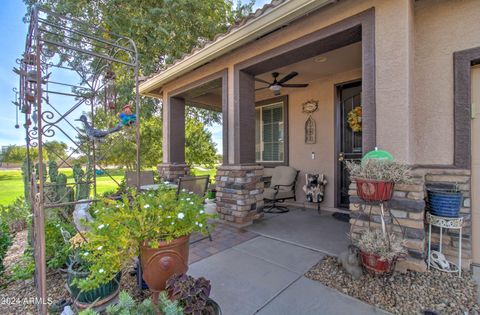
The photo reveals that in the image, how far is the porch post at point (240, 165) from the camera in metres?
3.41

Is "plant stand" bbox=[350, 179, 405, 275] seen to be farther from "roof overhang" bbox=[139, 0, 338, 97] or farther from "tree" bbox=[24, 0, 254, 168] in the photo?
"tree" bbox=[24, 0, 254, 168]

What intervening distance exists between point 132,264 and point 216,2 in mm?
8430

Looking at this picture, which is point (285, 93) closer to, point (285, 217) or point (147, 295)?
point (285, 217)

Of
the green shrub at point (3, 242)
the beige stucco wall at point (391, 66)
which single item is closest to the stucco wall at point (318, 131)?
the beige stucco wall at point (391, 66)

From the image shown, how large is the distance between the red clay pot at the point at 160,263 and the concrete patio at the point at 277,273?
508 mm

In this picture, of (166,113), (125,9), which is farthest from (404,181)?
(125,9)

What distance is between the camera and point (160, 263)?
153 centimetres

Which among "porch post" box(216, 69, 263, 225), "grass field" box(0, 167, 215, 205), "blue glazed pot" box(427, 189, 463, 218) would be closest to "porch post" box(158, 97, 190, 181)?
"grass field" box(0, 167, 215, 205)

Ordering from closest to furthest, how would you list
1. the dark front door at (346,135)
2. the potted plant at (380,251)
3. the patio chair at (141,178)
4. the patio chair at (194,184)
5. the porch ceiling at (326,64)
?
the potted plant at (380,251), the patio chair at (194,184), the porch ceiling at (326,64), the dark front door at (346,135), the patio chair at (141,178)

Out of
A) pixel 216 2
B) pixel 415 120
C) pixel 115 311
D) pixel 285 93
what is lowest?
pixel 115 311

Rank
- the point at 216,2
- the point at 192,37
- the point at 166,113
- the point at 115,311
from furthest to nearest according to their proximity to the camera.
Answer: the point at 216,2
the point at 192,37
the point at 166,113
the point at 115,311

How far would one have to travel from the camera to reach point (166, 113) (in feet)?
16.4

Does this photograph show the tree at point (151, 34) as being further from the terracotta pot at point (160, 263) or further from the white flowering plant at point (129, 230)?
the terracotta pot at point (160, 263)

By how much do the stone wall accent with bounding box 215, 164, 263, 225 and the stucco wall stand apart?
1546 millimetres
